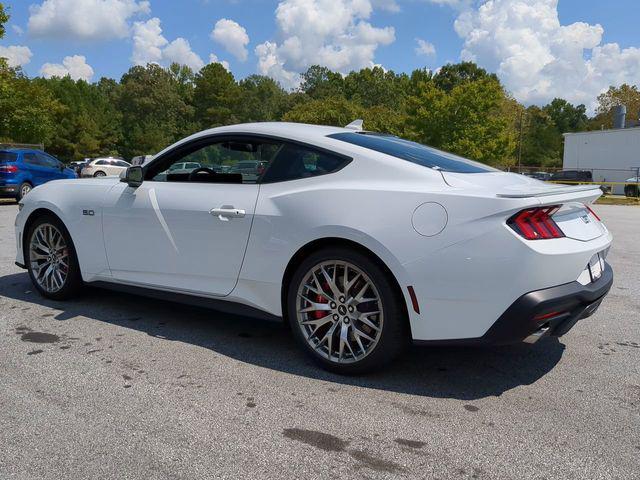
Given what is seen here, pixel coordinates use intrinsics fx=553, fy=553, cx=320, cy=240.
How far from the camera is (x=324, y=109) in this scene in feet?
175

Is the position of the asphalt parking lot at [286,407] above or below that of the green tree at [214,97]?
below

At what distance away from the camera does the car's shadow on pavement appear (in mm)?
3398

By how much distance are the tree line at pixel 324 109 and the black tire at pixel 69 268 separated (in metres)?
30.3

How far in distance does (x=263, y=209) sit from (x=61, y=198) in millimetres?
2259

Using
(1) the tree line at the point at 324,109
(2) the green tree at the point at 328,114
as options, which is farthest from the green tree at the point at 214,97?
(2) the green tree at the point at 328,114

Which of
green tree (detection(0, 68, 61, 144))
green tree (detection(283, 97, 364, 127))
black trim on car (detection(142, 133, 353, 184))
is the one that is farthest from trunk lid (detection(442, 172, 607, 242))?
green tree (detection(283, 97, 364, 127))

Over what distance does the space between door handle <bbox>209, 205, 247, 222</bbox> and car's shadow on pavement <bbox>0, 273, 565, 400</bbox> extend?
949mm

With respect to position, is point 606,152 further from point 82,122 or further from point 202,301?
point 82,122

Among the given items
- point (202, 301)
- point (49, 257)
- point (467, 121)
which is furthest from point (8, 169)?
point (467, 121)

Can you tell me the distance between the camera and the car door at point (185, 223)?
12.5 ft

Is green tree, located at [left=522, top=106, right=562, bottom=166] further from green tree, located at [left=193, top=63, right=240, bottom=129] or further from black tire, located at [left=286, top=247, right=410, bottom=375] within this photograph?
black tire, located at [left=286, top=247, right=410, bottom=375]

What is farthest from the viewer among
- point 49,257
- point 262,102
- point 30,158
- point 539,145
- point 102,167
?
point 262,102

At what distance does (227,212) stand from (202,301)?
714 millimetres

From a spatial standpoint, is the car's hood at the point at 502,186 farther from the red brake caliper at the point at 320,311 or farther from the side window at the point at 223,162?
the side window at the point at 223,162
